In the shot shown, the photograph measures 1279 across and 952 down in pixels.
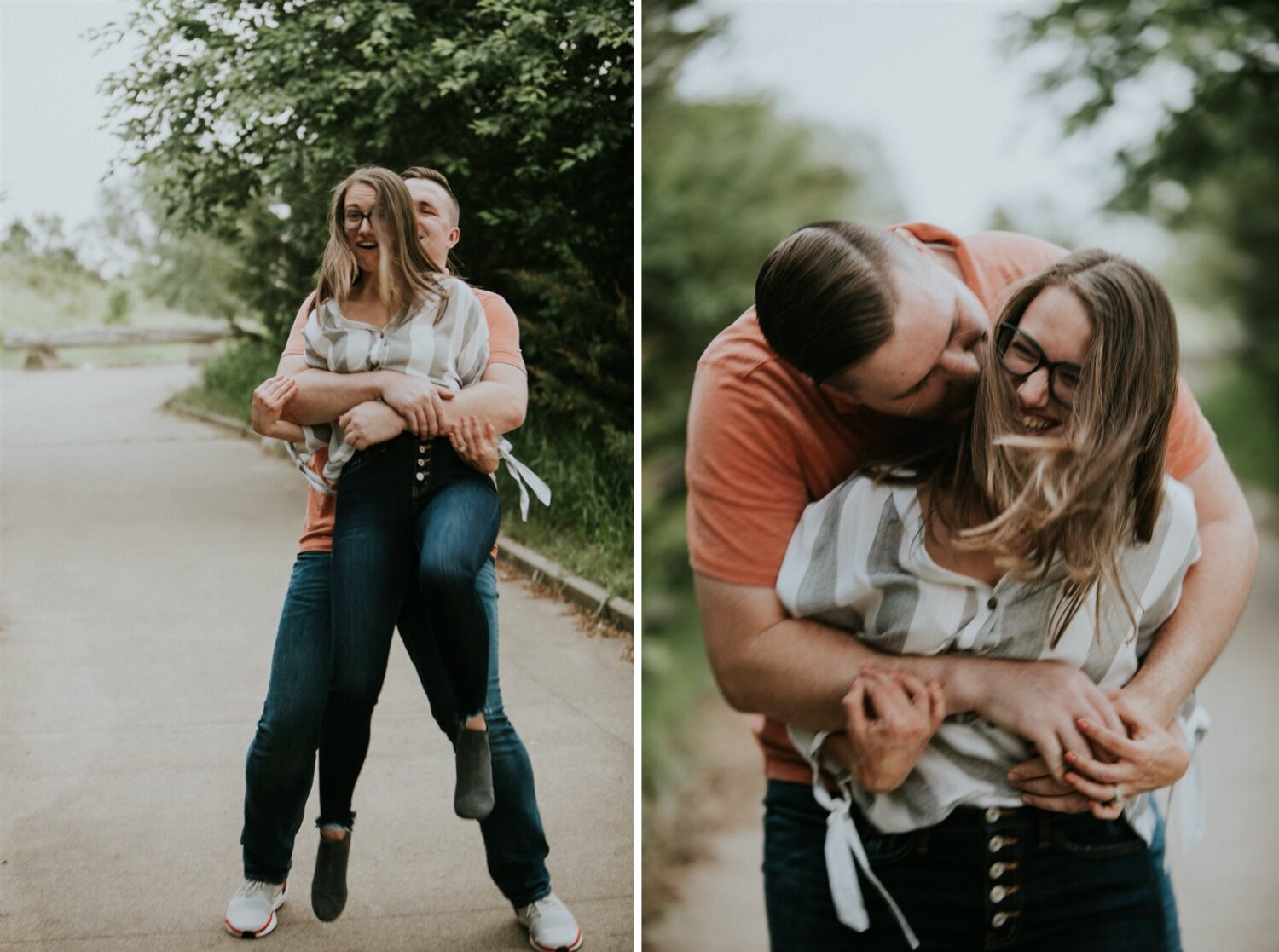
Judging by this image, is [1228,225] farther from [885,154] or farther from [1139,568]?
[1139,568]

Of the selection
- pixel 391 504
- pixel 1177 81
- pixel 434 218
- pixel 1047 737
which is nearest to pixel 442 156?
pixel 434 218

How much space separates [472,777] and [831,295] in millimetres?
882

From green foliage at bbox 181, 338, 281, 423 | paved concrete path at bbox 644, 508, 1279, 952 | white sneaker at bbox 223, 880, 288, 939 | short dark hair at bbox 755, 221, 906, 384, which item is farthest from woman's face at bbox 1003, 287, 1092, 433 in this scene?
paved concrete path at bbox 644, 508, 1279, 952

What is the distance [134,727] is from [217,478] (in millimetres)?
400

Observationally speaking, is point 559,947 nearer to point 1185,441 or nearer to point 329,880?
point 329,880

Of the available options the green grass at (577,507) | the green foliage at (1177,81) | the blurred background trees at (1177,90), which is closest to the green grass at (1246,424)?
the blurred background trees at (1177,90)

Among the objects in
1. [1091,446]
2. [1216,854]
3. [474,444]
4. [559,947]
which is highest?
[1091,446]

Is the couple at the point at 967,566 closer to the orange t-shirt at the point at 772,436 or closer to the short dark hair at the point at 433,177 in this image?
the orange t-shirt at the point at 772,436

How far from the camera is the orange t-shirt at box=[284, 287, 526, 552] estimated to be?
5.65ft

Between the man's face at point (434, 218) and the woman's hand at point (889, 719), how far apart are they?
905 mm

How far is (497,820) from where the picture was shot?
1880mm

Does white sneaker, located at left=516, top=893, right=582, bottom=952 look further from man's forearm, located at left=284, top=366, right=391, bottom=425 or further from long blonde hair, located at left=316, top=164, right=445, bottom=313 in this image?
long blonde hair, located at left=316, top=164, right=445, bottom=313

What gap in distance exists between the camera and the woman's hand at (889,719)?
1.27 metres

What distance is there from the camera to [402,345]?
1687 mm
